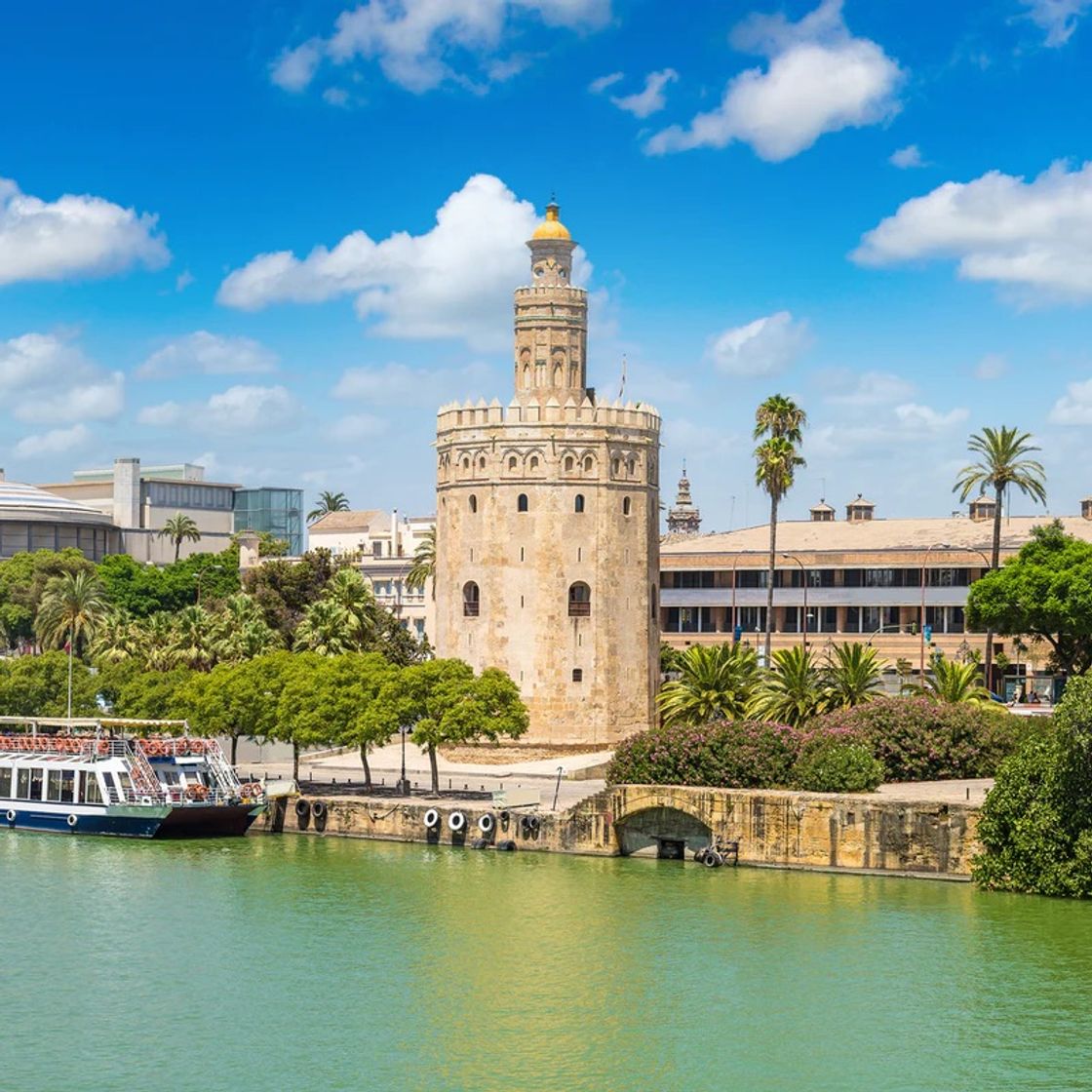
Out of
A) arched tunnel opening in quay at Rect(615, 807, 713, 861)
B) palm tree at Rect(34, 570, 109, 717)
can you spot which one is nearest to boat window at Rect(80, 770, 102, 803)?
arched tunnel opening in quay at Rect(615, 807, 713, 861)

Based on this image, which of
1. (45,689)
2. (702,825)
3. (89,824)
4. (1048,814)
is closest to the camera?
(1048,814)

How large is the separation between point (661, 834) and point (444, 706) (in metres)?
10.7

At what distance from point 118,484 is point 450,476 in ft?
301

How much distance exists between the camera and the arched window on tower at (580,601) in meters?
75.9

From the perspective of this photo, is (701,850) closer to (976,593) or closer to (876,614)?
(976,593)

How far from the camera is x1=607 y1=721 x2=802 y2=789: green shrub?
2188 inches

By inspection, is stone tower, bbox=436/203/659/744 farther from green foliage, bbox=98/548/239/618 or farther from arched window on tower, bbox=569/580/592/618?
green foliage, bbox=98/548/239/618

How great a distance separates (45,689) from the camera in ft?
260

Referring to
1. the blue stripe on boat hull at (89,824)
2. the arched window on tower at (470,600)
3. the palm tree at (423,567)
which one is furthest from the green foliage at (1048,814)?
the palm tree at (423,567)

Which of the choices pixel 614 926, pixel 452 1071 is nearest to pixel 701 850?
pixel 614 926

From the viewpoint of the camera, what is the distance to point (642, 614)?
254 feet

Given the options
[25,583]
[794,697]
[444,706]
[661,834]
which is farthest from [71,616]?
[661,834]

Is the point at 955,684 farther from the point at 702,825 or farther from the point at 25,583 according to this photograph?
the point at 25,583

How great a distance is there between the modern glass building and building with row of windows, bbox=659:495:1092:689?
77.3 m
